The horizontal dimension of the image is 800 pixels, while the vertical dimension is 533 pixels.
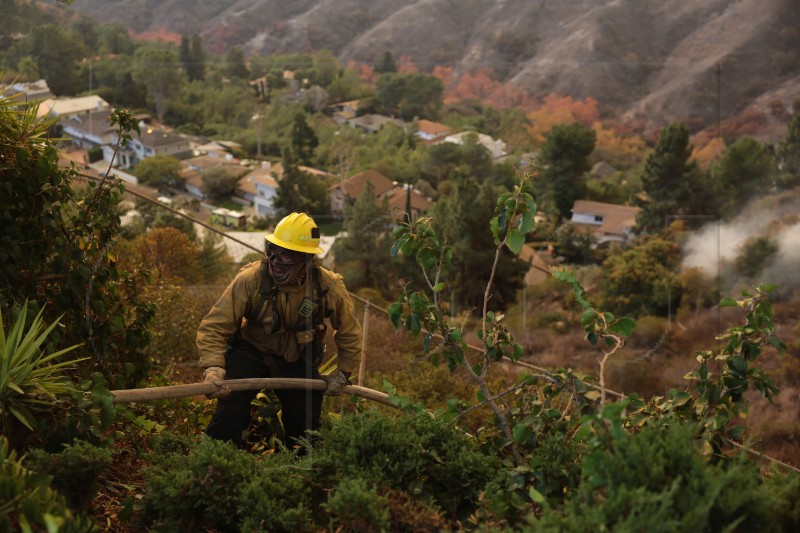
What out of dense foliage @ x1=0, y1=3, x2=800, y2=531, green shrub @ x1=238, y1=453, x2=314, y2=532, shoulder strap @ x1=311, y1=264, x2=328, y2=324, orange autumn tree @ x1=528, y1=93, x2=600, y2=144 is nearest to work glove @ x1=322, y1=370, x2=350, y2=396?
dense foliage @ x1=0, y1=3, x2=800, y2=531

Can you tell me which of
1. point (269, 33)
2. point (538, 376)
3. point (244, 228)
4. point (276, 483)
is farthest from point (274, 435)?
point (269, 33)

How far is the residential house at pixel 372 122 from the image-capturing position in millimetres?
59969

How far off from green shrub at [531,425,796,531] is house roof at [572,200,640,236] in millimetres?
36418

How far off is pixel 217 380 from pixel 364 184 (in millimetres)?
35903

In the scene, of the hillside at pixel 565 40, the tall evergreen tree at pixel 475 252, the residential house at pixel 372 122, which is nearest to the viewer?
the tall evergreen tree at pixel 475 252

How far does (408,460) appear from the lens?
14.0ft

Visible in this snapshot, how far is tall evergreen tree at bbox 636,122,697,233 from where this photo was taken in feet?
123

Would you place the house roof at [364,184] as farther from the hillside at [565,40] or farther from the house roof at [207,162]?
the hillside at [565,40]

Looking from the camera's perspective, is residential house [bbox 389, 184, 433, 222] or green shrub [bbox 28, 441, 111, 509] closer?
green shrub [bbox 28, 441, 111, 509]

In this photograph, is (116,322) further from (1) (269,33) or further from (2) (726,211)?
(1) (269,33)

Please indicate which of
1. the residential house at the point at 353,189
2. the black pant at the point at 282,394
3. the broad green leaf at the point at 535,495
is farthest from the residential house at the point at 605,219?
the broad green leaf at the point at 535,495

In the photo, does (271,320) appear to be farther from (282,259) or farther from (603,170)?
(603,170)

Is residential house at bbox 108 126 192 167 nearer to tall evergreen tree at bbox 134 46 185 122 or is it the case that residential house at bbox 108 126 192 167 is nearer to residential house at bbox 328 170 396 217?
tall evergreen tree at bbox 134 46 185 122

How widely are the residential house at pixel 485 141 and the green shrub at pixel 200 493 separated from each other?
45829 mm
